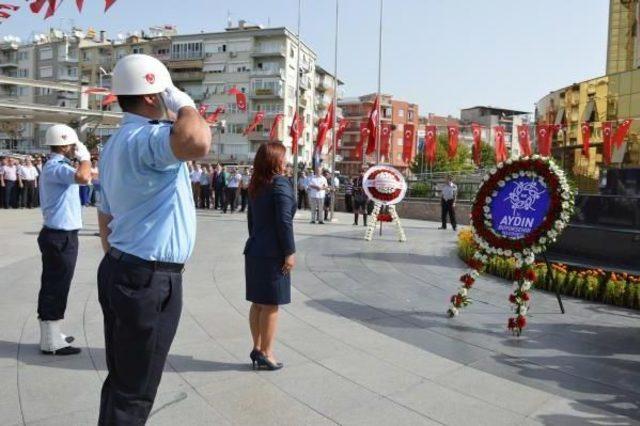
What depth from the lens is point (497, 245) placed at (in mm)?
6824

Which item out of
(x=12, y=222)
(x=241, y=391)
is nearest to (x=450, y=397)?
(x=241, y=391)

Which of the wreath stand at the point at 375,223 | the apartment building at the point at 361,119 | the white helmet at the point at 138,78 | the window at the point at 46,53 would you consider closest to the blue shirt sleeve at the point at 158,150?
the white helmet at the point at 138,78

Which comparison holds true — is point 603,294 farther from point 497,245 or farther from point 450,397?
point 450,397

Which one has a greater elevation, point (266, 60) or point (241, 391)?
point (266, 60)

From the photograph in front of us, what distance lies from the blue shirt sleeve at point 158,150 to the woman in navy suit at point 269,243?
7.46 feet

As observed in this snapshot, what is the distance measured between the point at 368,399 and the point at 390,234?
1189cm

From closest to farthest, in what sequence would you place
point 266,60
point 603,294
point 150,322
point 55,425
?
point 150,322, point 55,425, point 603,294, point 266,60

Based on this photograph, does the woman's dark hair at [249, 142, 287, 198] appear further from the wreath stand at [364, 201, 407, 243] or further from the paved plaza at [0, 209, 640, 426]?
the wreath stand at [364, 201, 407, 243]

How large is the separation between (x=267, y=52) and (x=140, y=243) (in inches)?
2861

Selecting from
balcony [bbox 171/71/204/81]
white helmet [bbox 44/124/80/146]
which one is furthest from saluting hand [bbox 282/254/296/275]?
balcony [bbox 171/71/204/81]

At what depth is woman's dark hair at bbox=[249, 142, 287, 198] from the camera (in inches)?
185

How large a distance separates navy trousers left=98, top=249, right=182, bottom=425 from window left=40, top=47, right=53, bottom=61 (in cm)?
9511

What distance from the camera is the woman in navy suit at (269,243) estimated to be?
4.70 metres

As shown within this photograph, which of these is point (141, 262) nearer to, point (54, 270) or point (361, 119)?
point (54, 270)
